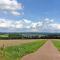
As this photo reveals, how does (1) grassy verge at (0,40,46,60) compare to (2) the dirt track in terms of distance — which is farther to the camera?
(2) the dirt track

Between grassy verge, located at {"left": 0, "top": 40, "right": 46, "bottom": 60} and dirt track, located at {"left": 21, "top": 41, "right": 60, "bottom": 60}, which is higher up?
grassy verge, located at {"left": 0, "top": 40, "right": 46, "bottom": 60}

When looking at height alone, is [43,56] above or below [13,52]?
below

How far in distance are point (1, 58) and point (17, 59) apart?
2.61 meters

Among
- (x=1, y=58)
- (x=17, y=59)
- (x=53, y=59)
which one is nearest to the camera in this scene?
(x=1, y=58)

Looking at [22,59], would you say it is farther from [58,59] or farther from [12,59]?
[58,59]

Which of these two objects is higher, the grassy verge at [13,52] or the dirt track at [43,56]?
the grassy verge at [13,52]

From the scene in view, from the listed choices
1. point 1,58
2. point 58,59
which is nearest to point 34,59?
point 58,59

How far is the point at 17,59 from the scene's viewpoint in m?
26.5

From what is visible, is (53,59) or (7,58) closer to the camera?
(7,58)

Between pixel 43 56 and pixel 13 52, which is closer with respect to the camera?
pixel 43 56

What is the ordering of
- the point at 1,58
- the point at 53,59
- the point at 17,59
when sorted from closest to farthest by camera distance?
the point at 1,58 → the point at 17,59 → the point at 53,59

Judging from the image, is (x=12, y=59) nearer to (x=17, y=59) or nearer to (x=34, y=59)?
(x=17, y=59)

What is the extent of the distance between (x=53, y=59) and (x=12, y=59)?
17.4ft

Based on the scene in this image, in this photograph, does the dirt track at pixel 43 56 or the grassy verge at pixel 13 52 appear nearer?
the grassy verge at pixel 13 52
